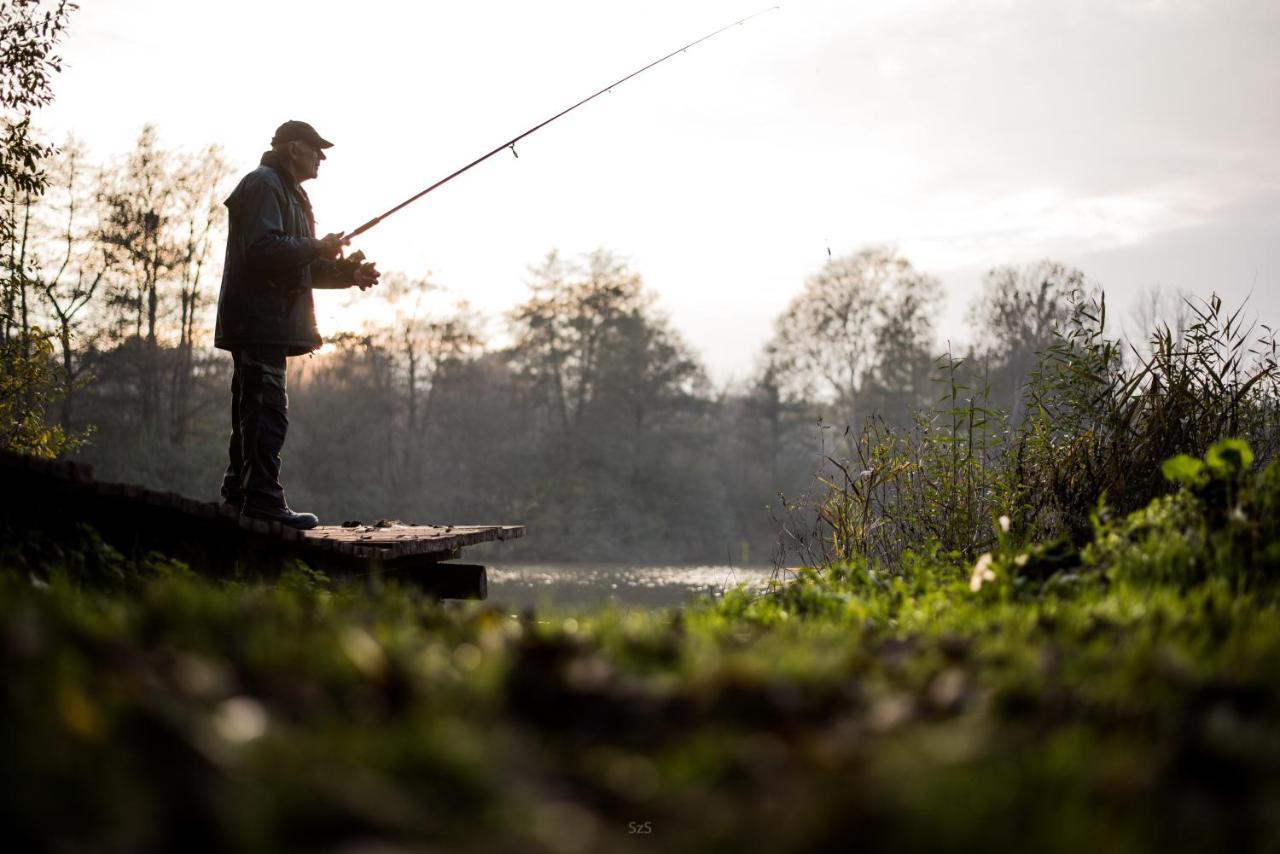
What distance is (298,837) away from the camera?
1.38 m

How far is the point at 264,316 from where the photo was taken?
660 cm

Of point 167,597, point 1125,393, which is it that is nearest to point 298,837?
point 167,597

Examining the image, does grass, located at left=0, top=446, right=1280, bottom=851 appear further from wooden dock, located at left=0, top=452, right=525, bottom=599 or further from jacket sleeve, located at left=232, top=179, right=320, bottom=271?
jacket sleeve, located at left=232, top=179, right=320, bottom=271

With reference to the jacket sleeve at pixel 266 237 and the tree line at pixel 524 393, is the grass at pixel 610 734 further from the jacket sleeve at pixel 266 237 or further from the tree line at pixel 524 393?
the tree line at pixel 524 393

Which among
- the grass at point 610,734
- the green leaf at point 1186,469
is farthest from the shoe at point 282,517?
the green leaf at point 1186,469

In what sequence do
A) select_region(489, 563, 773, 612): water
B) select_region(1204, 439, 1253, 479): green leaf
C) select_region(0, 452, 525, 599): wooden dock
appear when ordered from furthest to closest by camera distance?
select_region(489, 563, 773, 612): water, select_region(0, 452, 525, 599): wooden dock, select_region(1204, 439, 1253, 479): green leaf

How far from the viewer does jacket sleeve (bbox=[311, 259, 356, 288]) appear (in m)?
6.92

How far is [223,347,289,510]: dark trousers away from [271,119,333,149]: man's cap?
138cm

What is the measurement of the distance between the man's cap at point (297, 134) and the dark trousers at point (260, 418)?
1.38 metres

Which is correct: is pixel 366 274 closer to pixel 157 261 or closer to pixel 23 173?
pixel 23 173

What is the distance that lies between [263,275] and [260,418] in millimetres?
859

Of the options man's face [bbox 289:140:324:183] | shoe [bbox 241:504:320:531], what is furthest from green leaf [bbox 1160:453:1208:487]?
man's face [bbox 289:140:324:183]

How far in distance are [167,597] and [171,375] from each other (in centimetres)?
3486

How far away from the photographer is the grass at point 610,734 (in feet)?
4.68
